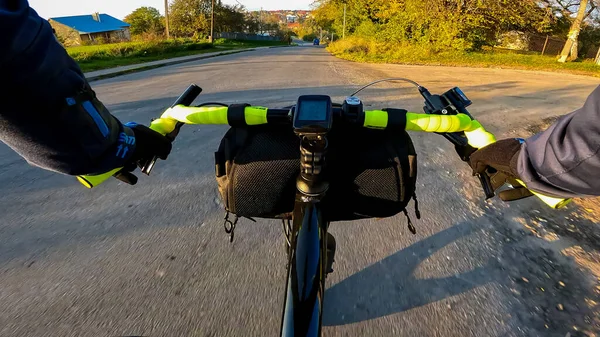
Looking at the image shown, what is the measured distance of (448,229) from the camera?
2420 mm

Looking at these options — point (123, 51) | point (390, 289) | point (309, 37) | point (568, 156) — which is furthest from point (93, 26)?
point (568, 156)

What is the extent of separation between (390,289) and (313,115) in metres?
1.38

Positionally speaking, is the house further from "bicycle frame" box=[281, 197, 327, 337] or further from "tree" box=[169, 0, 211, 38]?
"bicycle frame" box=[281, 197, 327, 337]

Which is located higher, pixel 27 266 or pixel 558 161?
pixel 558 161

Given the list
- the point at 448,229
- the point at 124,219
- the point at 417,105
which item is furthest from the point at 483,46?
the point at 124,219

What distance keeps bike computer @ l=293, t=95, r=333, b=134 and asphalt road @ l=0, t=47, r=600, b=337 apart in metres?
1.18

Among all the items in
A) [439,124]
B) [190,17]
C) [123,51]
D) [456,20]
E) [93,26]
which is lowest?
[123,51]

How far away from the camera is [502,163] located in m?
0.90

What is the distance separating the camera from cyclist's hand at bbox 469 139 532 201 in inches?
34.4

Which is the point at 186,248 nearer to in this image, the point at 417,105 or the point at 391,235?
the point at 391,235

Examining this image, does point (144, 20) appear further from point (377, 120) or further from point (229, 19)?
point (377, 120)

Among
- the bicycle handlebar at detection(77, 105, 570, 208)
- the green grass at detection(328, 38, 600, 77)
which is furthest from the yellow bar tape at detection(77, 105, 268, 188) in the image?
the green grass at detection(328, 38, 600, 77)

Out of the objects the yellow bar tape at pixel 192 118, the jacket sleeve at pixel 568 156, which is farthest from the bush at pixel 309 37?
the jacket sleeve at pixel 568 156

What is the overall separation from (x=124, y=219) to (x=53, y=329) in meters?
1.04
